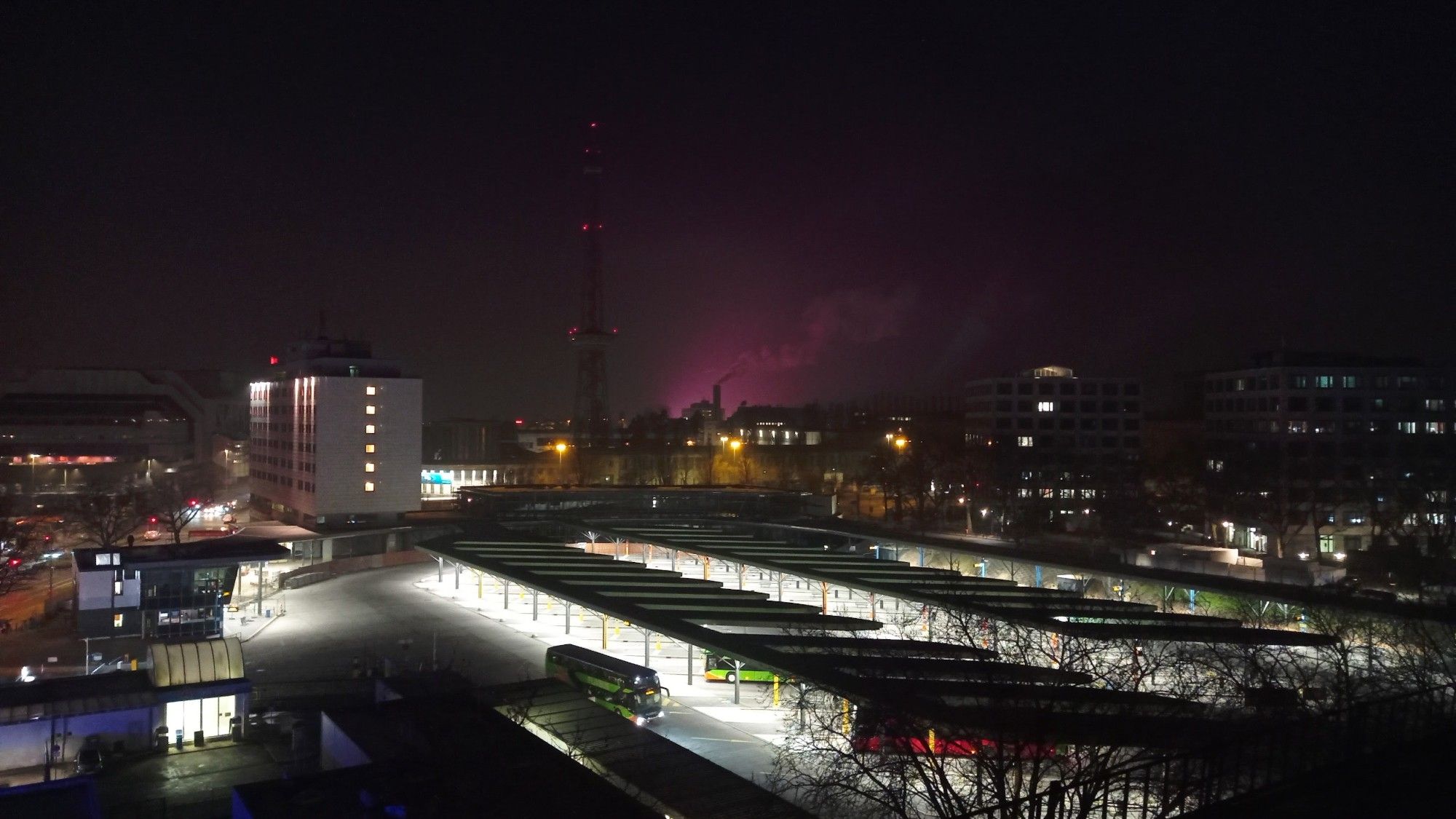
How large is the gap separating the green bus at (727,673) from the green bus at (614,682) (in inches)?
33.1

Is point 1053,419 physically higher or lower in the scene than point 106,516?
higher

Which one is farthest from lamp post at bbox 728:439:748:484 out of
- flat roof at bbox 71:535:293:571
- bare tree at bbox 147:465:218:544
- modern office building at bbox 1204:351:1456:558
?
flat roof at bbox 71:535:293:571

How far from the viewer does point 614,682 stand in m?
10.9

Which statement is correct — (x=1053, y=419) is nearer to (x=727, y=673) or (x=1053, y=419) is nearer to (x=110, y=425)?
(x=727, y=673)

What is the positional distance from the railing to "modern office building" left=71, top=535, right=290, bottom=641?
1380 centimetres

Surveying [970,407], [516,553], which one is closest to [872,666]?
[516,553]

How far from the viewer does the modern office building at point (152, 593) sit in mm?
14766

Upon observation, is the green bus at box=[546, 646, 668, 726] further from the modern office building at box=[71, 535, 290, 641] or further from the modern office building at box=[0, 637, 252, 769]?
the modern office building at box=[71, 535, 290, 641]

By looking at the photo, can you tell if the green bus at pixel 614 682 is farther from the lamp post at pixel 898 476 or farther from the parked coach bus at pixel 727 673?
the lamp post at pixel 898 476

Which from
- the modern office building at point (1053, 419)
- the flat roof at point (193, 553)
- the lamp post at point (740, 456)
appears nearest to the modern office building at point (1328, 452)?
the modern office building at point (1053, 419)

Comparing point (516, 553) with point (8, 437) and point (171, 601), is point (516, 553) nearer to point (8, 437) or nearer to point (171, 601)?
point (171, 601)

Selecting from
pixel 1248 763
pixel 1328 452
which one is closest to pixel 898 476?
pixel 1328 452

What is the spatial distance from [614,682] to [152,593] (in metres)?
9.07

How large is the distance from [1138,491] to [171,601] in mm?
25287
